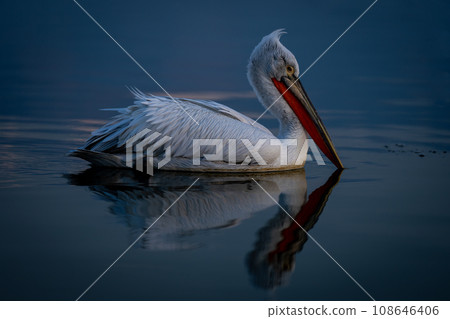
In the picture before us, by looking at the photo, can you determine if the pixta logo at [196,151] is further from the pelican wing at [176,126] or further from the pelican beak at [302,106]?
the pelican beak at [302,106]

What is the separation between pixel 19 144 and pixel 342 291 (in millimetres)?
6172

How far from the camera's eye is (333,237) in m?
3.46

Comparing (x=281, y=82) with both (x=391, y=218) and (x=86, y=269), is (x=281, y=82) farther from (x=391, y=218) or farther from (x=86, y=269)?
(x=86, y=269)

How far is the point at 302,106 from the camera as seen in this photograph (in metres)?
6.23

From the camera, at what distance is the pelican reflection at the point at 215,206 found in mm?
3150

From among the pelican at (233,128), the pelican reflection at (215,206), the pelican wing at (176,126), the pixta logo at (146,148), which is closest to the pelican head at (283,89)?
the pelican at (233,128)

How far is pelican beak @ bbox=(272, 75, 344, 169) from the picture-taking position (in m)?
6.21

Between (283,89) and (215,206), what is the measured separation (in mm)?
2428

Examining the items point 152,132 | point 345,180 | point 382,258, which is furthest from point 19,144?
point 382,258

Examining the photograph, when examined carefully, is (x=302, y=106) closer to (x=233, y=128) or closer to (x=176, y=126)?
(x=233, y=128)

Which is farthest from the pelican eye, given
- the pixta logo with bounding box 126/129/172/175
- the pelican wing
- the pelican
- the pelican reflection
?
the pixta logo with bounding box 126/129/172/175

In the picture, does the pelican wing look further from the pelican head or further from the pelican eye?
the pelican eye

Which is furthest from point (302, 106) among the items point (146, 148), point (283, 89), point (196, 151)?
point (146, 148)
